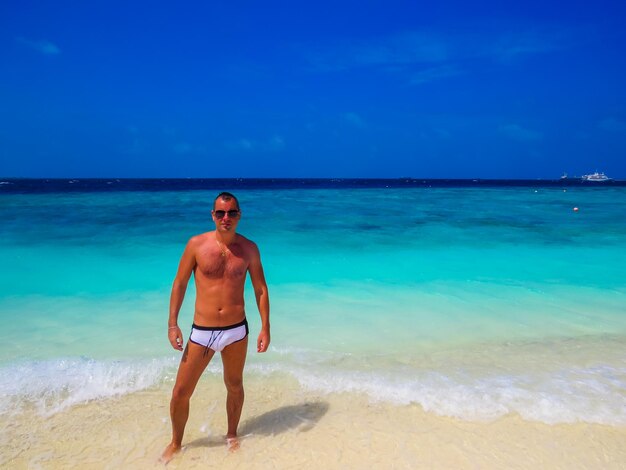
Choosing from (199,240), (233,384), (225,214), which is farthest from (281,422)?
(225,214)

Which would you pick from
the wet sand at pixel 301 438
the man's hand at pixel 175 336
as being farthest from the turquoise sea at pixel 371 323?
the man's hand at pixel 175 336

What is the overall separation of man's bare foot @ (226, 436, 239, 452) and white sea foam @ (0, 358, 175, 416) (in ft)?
3.82

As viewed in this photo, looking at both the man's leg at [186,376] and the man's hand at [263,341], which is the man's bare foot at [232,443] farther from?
the man's hand at [263,341]

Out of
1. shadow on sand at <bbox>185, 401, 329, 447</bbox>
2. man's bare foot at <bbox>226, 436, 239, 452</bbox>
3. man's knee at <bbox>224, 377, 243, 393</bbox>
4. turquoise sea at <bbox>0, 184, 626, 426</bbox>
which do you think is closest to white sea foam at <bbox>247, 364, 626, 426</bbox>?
turquoise sea at <bbox>0, 184, 626, 426</bbox>

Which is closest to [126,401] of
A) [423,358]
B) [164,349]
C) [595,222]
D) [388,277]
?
[164,349]

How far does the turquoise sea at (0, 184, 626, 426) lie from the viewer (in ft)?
11.9

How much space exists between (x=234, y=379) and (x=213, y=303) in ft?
1.80

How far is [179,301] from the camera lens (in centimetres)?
269

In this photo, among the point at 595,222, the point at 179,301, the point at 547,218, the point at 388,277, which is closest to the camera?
the point at 179,301

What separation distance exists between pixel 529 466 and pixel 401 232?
1257cm

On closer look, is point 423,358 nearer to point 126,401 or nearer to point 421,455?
point 421,455

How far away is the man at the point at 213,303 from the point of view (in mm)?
2619

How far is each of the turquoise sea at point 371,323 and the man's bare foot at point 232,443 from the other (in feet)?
3.18

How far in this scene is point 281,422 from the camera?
3197 mm
